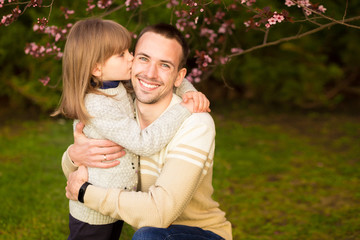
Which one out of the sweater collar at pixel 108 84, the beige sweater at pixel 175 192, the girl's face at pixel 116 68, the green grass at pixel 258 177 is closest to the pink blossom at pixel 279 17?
the beige sweater at pixel 175 192

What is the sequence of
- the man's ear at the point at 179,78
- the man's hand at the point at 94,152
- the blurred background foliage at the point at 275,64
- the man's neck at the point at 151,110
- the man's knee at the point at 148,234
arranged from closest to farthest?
the man's knee at the point at 148,234 → the man's hand at the point at 94,152 → the man's neck at the point at 151,110 → the man's ear at the point at 179,78 → the blurred background foliage at the point at 275,64

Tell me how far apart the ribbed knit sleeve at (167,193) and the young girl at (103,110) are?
0.15 meters

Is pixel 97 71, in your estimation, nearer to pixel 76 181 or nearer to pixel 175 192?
pixel 76 181

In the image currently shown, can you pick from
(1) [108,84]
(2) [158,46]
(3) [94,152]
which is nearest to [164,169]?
(3) [94,152]

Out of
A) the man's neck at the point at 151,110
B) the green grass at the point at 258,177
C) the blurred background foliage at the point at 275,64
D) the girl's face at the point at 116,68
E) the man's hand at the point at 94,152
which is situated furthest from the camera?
the blurred background foliage at the point at 275,64

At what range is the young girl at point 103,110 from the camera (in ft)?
8.73

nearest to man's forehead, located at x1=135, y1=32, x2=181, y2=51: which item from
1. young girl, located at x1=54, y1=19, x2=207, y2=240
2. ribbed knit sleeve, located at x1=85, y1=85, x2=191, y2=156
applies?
young girl, located at x1=54, y1=19, x2=207, y2=240

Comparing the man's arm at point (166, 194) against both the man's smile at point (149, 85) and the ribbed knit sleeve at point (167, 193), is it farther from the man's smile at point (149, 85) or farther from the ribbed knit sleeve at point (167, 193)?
the man's smile at point (149, 85)

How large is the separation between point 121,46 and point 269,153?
14.4 feet

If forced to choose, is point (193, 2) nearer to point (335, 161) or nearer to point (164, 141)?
point (164, 141)

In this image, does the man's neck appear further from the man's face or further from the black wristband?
the black wristband

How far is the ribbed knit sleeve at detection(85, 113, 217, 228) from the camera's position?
2480 millimetres

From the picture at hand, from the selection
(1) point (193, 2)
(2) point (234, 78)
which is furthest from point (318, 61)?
(1) point (193, 2)

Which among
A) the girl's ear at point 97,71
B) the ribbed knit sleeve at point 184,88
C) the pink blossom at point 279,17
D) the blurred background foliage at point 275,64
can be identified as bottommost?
the blurred background foliage at point 275,64
